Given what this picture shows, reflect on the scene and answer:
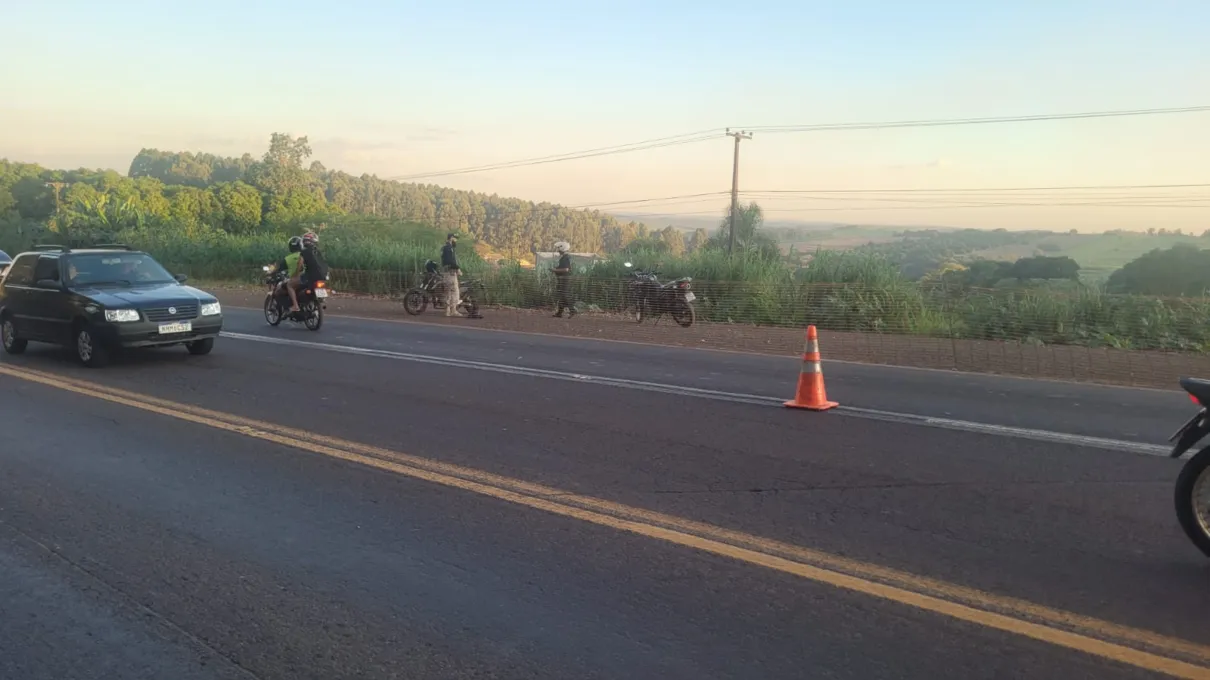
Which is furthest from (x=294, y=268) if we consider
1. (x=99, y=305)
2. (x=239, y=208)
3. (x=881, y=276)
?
(x=239, y=208)

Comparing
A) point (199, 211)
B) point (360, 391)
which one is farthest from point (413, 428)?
point (199, 211)

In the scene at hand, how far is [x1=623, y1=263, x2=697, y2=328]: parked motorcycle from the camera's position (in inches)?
813

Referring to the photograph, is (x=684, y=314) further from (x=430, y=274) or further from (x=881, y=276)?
(x=430, y=274)

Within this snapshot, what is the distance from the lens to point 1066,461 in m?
7.32

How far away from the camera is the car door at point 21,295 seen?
44.4 ft

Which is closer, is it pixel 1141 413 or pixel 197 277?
pixel 1141 413

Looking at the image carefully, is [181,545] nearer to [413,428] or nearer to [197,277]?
[413,428]

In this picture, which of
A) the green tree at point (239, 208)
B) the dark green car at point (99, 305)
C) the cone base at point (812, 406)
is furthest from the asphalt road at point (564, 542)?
the green tree at point (239, 208)

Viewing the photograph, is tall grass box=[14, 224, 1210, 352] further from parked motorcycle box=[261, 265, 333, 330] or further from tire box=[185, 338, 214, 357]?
tire box=[185, 338, 214, 357]

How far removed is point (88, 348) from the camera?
493 inches

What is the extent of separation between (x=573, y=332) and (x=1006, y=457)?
12.5 meters

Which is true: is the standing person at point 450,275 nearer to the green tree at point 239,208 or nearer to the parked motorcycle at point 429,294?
the parked motorcycle at point 429,294

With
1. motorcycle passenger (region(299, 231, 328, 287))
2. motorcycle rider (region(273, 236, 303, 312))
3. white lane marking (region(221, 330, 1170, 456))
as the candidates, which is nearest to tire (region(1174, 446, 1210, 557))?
white lane marking (region(221, 330, 1170, 456))

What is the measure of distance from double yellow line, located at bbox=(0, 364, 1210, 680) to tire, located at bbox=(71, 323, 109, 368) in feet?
19.3
